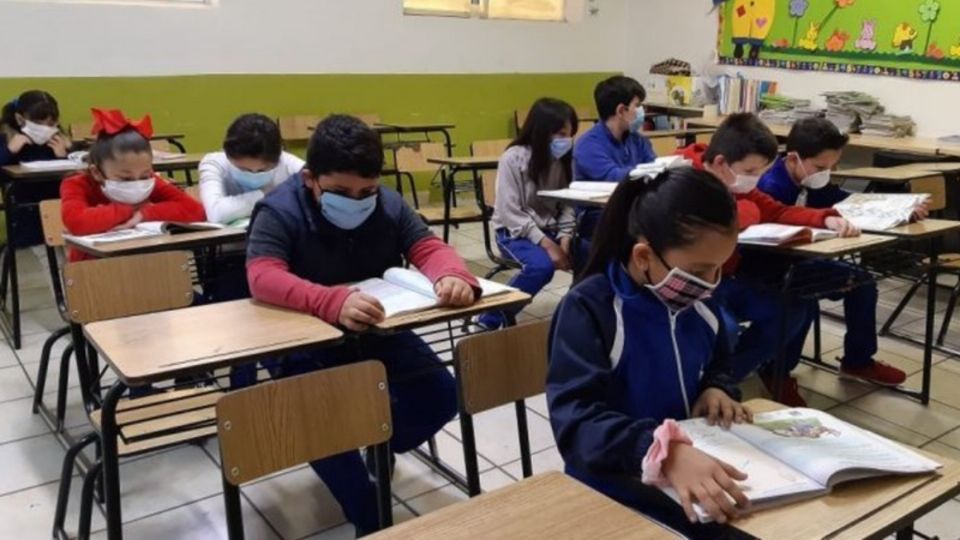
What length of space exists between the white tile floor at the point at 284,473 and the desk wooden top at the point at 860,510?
1.26 m

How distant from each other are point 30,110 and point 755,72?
5205mm

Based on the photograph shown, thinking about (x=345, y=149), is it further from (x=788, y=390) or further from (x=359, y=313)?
(x=788, y=390)

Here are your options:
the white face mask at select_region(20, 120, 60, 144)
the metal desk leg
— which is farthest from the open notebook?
the white face mask at select_region(20, 120, 60, 144)

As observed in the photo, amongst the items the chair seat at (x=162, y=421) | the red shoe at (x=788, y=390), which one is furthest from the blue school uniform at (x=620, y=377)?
the red shoe at (x=788, y=390)

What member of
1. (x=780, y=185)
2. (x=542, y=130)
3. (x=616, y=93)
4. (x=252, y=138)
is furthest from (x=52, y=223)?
(x=780, y=185)

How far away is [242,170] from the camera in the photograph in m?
3.05

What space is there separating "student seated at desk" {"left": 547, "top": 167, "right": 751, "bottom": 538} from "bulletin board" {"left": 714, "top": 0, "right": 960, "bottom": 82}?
4819 millimetres

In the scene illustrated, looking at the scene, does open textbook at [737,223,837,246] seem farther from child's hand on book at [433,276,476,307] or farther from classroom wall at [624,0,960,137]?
classroom wall at [624,0,960,137]

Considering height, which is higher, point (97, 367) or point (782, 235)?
point (782, 235)

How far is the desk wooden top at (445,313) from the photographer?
1891mm

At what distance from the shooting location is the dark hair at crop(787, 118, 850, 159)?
9.56 ft

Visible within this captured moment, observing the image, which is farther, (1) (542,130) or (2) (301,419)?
(1) (542,130)

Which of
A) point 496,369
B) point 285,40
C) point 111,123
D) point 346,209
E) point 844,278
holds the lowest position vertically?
point 844,278

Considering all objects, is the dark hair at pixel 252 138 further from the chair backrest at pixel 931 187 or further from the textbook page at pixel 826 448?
the chair backrest at pixel 931 187
